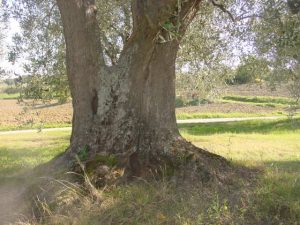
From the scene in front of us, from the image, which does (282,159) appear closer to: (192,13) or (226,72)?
(226,72)

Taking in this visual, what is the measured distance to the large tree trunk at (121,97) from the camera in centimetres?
796

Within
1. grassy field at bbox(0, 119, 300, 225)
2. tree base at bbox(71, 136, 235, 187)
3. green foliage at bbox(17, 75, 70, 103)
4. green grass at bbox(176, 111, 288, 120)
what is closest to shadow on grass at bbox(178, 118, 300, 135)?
green grass at bbox(176, 111, 288, 120)

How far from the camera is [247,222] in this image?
6664mm

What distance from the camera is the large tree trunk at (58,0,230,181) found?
7.96 m

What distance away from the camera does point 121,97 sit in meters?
8.05

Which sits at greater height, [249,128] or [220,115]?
[249,128]

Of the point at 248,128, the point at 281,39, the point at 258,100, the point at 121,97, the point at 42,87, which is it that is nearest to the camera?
the point at 121,97

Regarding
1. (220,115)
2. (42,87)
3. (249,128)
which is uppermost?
(42,87)

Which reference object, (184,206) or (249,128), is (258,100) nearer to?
(249,128)

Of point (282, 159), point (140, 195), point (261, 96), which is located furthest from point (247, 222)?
point (261, 96)

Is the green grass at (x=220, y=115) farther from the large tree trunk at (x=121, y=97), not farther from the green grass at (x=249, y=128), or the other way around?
the large tree trunk at (x=121, y=97)

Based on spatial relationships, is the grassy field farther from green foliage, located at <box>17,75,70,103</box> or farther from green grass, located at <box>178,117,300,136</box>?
green grass, located at <box>178,117,300,136</box>

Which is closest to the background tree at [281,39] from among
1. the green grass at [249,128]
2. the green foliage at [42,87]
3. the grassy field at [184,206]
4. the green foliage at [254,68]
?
the green foliage at [254,68]

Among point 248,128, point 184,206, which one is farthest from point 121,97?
point 248,128
